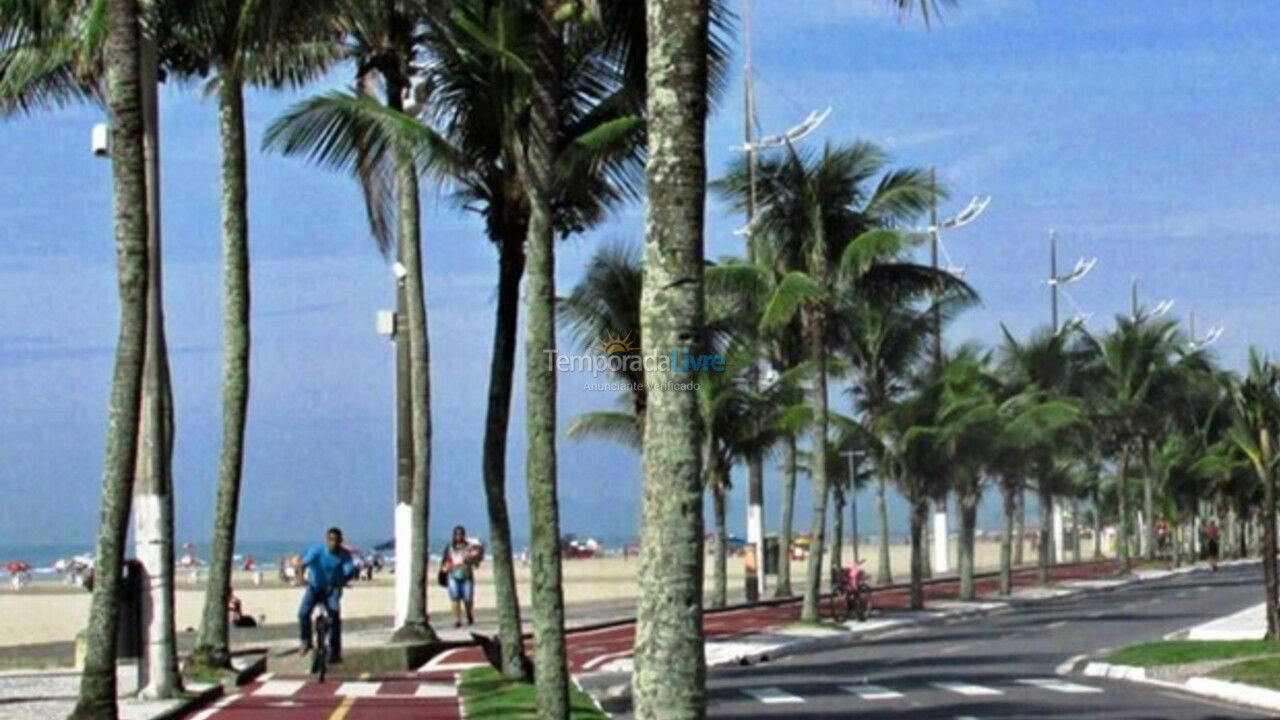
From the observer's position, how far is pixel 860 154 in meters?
44.5

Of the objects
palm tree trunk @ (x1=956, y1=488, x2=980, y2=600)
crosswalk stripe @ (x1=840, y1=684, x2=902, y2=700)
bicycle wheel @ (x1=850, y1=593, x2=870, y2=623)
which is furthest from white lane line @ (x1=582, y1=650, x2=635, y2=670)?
palm tree trunk @ (x1=956, y1=488, x2=980, y2=600)

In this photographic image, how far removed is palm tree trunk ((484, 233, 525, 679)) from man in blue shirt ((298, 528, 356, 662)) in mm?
2961

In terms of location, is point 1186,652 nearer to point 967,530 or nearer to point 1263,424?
point 1263,424

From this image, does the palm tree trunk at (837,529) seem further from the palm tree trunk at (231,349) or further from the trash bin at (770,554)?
the palm tree trunk at (231,349)

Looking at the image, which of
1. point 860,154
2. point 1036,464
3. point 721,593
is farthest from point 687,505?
point 1036,464

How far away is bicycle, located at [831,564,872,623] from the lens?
47.6 meters

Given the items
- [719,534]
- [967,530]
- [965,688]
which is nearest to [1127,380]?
[967,530]

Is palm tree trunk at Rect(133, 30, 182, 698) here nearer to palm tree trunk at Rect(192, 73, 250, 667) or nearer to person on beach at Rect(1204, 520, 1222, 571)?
palm tree trunk at Rect(192, 73, 250, 667)

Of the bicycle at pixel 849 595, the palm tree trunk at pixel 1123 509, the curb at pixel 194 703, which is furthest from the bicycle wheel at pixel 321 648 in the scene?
the palm tree trunk at pixel 1123 509

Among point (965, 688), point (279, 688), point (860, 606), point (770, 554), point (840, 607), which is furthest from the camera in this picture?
point (770, 554)

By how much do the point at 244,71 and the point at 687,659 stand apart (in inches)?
669

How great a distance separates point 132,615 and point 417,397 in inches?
491

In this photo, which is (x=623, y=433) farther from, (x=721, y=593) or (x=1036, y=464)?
(x=1036, y=464)

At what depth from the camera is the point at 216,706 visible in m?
24.7
